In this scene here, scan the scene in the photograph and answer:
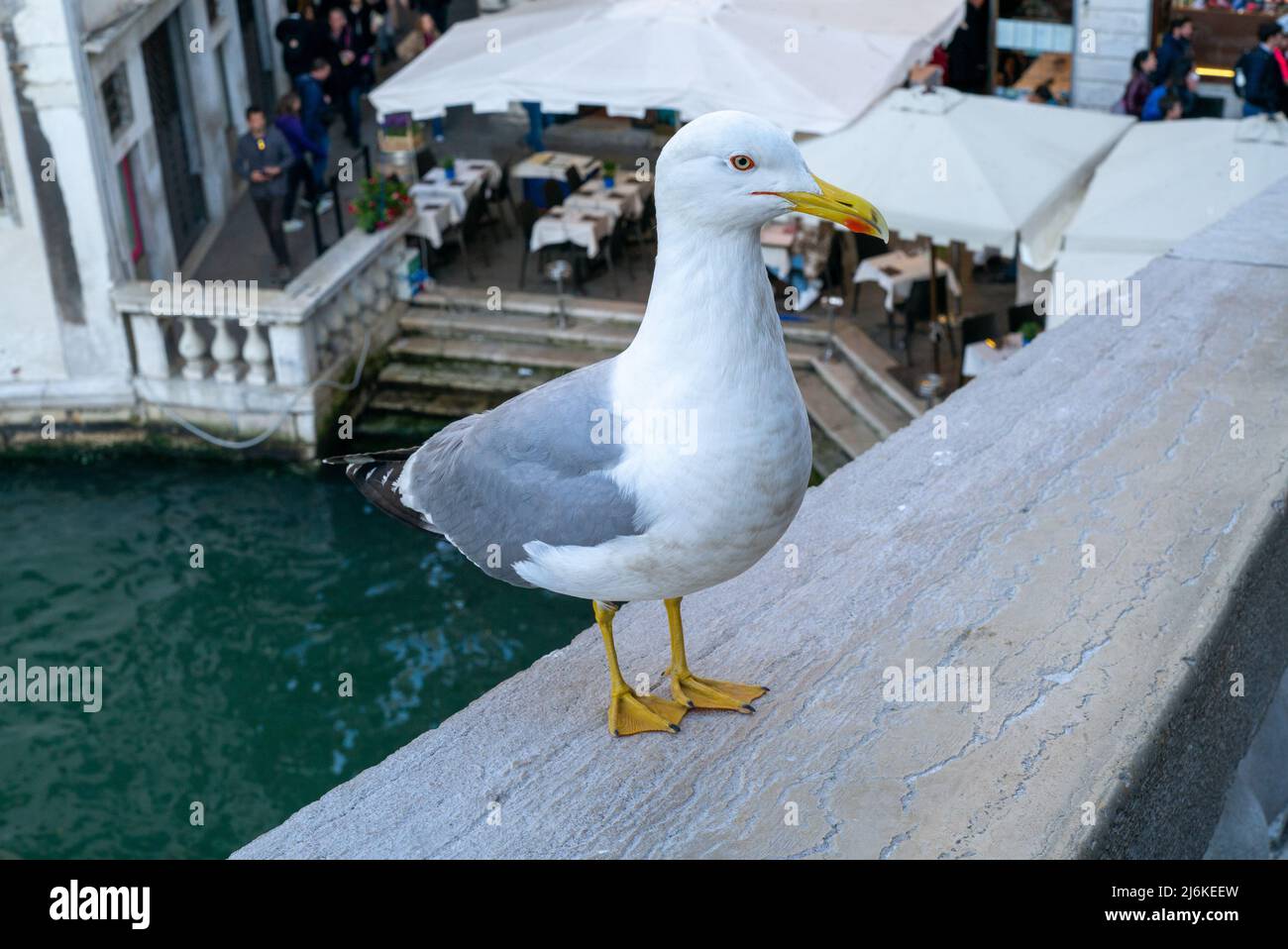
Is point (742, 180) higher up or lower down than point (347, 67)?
higher up

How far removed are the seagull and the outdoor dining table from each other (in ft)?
47.1

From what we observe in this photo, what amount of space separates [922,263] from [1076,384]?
10885mm

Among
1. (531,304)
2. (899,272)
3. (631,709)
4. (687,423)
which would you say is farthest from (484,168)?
(687,423)

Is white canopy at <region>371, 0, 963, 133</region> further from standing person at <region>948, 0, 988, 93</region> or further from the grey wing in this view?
the grey wing

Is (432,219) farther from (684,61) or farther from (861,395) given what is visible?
(861,395)

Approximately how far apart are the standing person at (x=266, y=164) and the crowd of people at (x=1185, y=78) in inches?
348

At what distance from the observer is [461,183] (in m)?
17.2

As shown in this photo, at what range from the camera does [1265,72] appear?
54.1ft

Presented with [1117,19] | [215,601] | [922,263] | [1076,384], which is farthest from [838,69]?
[1076,384]

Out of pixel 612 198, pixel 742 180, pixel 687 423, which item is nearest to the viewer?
pixel 742 180

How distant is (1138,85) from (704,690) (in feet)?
49.7

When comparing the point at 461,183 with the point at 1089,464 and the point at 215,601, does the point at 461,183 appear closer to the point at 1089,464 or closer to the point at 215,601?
the point at 215,601

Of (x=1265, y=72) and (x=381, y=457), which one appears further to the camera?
(x=1265, y=72)

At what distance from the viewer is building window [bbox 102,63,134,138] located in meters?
15.5
